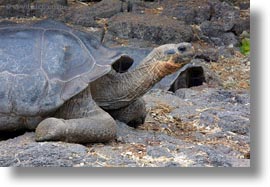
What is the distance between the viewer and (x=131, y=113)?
3844 mm

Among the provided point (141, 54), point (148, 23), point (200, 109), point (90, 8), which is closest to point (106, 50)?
point (200, 109)

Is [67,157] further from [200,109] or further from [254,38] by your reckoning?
[200,109]

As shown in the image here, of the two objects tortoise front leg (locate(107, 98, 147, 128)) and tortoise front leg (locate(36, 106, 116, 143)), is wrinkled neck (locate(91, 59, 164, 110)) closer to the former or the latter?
tortoise front leg (locate(107, 98, 147, 128))

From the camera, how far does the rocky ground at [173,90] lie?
3.11 meters

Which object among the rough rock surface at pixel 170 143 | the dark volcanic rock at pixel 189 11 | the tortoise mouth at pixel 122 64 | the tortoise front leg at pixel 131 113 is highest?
the dark volcanic rock at pixel 189 11

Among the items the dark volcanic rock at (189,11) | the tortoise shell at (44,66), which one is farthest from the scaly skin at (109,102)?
the dark volcanic rock at (189,11)

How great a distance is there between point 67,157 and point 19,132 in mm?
582

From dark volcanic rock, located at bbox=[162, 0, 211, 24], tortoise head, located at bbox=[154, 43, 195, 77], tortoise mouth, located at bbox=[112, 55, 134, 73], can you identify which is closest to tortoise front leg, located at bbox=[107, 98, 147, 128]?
tortoise mouth, located at bbox=[112, 55, 134, 73]

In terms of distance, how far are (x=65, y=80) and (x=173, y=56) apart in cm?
52

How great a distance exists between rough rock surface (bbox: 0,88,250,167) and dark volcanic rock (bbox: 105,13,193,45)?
1.45 m

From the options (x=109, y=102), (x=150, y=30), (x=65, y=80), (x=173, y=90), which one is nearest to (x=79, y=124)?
(x=65, y=80)

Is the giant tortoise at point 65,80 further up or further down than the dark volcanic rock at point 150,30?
further down

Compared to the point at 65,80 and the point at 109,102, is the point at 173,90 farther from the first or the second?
the point at 65,80

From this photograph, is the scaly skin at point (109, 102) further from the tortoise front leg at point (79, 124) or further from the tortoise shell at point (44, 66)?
the tortoise shell at point (44, 66)
